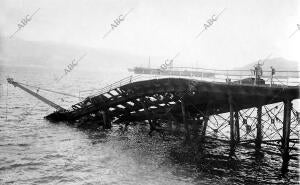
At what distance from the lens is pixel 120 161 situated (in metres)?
21.9

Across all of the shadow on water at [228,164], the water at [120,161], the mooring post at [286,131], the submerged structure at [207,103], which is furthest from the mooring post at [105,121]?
the mooring post at [286,131]

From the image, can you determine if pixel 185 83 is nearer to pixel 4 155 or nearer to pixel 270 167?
pixel 270 167

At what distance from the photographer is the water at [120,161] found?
18.7 meters

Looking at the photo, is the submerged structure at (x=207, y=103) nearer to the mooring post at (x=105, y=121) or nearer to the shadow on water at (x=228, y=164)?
the mooring post at (x=105, y=121)

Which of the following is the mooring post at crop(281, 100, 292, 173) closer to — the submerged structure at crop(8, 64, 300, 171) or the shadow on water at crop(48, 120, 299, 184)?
the submerged structure at crop(8, 64, 300, 171)

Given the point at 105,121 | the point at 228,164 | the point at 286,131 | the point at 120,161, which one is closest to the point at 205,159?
the point at 228,164

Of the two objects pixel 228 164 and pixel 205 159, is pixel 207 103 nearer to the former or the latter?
pixel 205 159

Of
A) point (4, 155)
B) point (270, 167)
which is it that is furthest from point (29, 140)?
point (270, 167)

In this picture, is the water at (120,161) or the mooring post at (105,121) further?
the mooring post at (105,121)

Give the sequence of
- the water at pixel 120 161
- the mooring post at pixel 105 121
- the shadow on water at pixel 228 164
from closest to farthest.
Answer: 1. the water at pixel 120 161
2. the shadow on water at pixel 228 164
3. the mooring post at pixel 105 121

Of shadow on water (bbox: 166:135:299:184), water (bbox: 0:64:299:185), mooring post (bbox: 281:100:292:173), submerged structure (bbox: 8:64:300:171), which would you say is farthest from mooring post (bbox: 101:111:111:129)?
mooring post (bbox: 281:100:292:173)

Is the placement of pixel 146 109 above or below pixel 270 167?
above

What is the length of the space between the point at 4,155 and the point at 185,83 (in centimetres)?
1344

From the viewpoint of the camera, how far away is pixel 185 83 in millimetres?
23938
